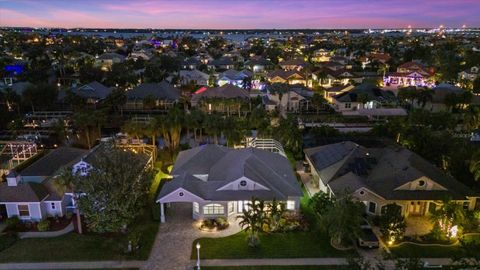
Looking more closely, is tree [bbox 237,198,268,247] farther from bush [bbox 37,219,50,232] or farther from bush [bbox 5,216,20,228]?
bush [bbox 5,216,20,228]

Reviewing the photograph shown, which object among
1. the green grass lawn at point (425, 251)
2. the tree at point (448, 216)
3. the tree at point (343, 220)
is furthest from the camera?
the tree at point (448, 216)

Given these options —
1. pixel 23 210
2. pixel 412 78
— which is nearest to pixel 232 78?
pixel 412 78

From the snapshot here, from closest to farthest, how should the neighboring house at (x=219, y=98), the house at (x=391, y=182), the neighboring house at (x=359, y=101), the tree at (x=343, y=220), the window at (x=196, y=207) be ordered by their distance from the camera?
the tree at (x=343, y=220) < the window at (x=196, y=207) < the house at (x=391, y=182) < the neighboring house at (x=219, y=98) < the neighboring house at (x=359, y=101)

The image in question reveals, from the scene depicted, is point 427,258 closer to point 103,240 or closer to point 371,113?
point 103,240

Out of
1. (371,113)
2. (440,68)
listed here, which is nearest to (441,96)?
(371,113)

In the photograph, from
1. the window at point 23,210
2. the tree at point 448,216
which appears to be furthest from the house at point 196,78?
the tree at point 448,216

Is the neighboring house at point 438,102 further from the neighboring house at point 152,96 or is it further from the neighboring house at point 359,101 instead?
the neighboring house at point 152,96
